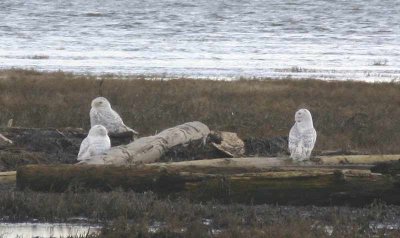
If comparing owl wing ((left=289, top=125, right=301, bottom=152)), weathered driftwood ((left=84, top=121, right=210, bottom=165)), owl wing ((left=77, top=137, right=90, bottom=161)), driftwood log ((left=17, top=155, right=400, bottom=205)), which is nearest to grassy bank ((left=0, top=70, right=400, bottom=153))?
weathered driftwood ((left=84, top=121, right=210, bottom=165))

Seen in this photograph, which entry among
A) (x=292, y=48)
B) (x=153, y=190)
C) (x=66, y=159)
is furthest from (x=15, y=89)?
(x=292, y=48)

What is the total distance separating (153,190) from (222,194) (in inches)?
35.5

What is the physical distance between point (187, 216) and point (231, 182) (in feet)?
4.70

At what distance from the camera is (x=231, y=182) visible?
1345 cm

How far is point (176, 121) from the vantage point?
21.8 m

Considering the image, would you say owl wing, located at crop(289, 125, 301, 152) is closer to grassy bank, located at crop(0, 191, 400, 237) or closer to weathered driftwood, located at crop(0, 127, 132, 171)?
grassy bank, located at crop(0, 191, 400, 237)

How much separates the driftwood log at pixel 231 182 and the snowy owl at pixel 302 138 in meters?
0.71

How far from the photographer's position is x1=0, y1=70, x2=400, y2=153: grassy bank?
21.3m

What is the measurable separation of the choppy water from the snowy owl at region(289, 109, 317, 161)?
2019 centimetres

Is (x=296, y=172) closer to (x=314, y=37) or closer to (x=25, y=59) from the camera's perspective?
(x=25, y=59)

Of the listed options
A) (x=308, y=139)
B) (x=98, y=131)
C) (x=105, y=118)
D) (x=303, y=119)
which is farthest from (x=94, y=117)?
(x=308, y=139)

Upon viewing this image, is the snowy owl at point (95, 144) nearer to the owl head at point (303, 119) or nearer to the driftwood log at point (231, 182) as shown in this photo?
the driftwood log at point (231, 182)

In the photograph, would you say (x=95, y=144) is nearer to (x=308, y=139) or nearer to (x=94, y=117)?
(x=94, y=117)

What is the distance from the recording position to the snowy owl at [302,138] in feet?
47.9
